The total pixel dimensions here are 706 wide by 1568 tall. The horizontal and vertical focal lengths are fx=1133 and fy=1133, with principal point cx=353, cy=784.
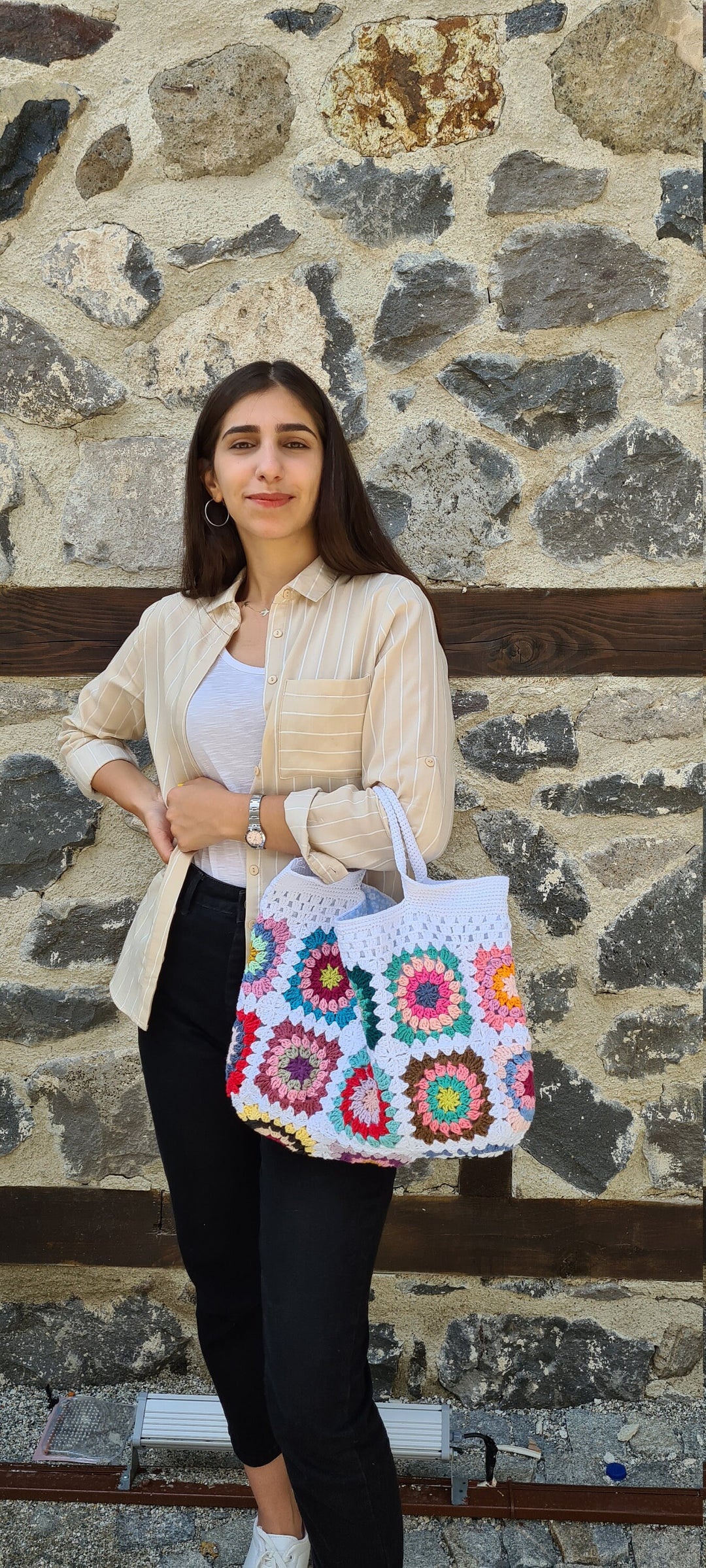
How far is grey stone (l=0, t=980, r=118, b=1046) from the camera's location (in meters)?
2.51

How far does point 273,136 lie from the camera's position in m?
2.33

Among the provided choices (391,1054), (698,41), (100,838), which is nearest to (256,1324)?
(391,1054)

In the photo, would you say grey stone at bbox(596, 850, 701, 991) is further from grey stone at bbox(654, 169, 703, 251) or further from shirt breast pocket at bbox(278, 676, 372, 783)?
grey stone at bbox(654, 169, 703, 251)

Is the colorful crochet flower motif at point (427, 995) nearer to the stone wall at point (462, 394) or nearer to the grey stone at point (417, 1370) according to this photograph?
the stone wall at point (462, 394)

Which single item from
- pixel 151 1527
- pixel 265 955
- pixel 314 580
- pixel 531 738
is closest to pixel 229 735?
pixel 314 580

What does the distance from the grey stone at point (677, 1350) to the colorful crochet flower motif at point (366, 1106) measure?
1480mm

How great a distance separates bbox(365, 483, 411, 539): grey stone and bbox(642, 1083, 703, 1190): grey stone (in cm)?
134

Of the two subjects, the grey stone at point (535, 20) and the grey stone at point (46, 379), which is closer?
the grey stone at point (535, 20)

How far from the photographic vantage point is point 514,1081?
1.41 metres

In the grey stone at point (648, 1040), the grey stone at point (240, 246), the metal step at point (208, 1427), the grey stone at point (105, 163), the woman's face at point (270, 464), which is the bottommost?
the metal step at point (208, 1427)

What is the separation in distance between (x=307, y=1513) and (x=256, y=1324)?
0.36 meters

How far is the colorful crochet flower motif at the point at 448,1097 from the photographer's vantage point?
4.56ft

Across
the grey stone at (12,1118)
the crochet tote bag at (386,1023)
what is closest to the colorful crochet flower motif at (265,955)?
the crochet tote bag at (386,1023)

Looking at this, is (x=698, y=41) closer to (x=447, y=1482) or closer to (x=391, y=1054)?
(x=391, y=1054)
